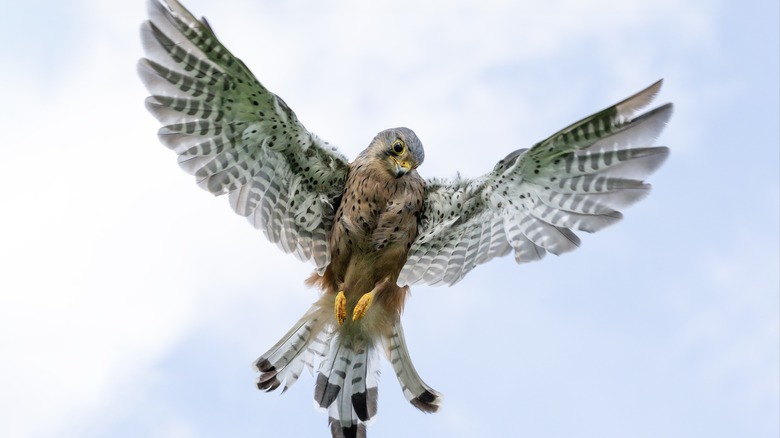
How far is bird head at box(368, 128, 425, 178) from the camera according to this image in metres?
8.02

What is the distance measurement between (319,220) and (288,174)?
1.45ft

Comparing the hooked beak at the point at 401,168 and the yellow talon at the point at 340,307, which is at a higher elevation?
the hooked beak at the point at 401,168

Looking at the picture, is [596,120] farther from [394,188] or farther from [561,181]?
[394,188]

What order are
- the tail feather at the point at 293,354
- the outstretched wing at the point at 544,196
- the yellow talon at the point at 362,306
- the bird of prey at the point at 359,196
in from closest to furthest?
the outstretched wing at the point at 544,196 < the bird of prey at the point at 359,196 < the yellow talon at the point at 362,306 < the tail feather at the point at 293,354

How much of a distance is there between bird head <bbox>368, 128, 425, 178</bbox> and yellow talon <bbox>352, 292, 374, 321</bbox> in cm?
95

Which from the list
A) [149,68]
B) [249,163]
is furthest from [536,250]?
[149,68]

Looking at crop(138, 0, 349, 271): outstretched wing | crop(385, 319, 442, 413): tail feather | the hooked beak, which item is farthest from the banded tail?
the hooked beak

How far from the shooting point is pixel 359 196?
799 cm

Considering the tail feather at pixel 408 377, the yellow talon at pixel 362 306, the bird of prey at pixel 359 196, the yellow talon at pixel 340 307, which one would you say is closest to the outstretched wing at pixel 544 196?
the bird of prey at pixel 359 196

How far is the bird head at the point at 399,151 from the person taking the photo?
26.3 feet

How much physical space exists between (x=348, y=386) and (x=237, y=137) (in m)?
2.21

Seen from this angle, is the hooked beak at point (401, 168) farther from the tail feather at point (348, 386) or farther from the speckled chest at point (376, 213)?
the tail feather at point (348, 386)

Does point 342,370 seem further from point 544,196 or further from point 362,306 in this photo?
point 544,196

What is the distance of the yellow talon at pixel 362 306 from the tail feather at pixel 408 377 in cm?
56
